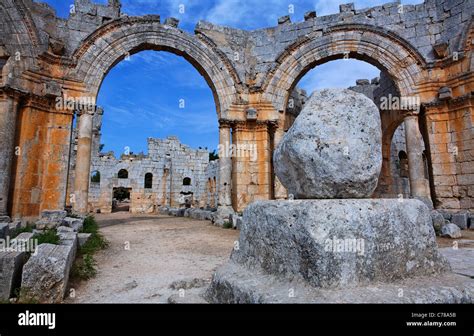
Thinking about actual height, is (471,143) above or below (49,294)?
above

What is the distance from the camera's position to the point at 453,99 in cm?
834

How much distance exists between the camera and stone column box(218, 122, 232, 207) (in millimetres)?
9172

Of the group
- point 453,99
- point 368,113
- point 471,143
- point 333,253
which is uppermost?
point 453,99

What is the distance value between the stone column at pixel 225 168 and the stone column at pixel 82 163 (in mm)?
3946

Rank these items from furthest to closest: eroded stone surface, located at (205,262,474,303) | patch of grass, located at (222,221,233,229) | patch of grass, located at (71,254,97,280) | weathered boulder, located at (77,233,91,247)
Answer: patch of grass, located at (222,221,233,229) < weathered boulder, located at (77,233,91,247) < patch of grass, located at (71,254,97,280) < eroded stone surface, located at (205,262,474,303)

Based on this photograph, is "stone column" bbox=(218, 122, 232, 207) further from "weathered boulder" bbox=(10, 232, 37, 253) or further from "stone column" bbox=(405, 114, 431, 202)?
"weathered boulder" bbox=(10, 232, 37, 253)

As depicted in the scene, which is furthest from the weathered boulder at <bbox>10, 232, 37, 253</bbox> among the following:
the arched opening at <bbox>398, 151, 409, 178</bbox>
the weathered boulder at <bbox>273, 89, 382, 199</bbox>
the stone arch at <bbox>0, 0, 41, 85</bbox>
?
the arched opening at <bbox>398, 151, 409, 178</bbox>

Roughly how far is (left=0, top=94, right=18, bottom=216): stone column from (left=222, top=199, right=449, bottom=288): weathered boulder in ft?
24.2

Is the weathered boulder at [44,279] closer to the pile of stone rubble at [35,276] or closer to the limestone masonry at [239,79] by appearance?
the pile of stone rubble at [35,276]
